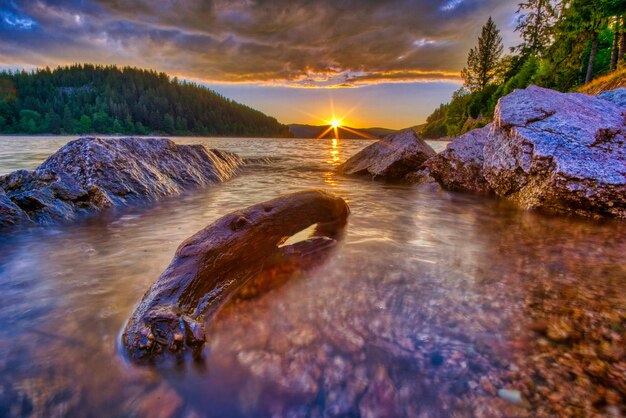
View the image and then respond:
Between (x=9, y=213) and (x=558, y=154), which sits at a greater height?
(x=558, y=154)

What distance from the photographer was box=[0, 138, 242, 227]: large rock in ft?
16.4

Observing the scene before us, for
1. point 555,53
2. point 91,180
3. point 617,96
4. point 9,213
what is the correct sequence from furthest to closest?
point 555,53
point 617,96
point 91,180
point 9,213

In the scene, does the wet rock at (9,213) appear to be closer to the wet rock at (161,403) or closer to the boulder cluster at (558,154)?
the wet rock at (161,403)

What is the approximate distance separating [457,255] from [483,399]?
2.26 m

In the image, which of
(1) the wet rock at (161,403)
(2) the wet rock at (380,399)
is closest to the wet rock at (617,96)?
(2) the wet rock at (380,399)

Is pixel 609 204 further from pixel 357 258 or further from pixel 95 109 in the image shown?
pixel 95 109

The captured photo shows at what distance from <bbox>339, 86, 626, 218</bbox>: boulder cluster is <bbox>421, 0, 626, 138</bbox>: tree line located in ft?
59.3

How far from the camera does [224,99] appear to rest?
175250mm

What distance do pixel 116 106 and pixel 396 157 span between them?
5439 inches

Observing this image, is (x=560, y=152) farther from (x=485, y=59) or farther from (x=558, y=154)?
(x=485, y=59)

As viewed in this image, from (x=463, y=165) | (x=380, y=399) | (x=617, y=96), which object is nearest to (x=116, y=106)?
(x=463, y=165)

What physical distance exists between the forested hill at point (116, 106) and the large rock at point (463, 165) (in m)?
124

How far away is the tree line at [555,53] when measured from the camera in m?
21.4

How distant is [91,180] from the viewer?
6027 mm
